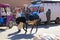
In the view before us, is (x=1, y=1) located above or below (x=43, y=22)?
above

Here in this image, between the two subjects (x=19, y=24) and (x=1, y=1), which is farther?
(x=1, y=1)

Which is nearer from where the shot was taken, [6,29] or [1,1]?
[6,29]

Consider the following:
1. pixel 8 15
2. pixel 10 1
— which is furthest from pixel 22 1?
pixel 8 15

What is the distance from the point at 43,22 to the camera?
21.1 metres

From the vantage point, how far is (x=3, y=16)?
57.6ft

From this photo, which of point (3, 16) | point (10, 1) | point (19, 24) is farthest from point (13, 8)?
point (19, 24)

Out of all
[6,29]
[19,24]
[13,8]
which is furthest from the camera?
[13,8]

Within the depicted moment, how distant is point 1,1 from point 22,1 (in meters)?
2.42

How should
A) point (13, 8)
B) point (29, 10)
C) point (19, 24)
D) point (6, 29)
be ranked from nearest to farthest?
point (19, 24) → point (6, 29) → point (29, 10) → point (13, 8)

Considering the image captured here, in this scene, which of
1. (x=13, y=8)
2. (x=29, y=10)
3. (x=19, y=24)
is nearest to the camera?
(x=19, y=24)

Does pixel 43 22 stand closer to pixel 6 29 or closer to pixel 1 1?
pixel 6 29

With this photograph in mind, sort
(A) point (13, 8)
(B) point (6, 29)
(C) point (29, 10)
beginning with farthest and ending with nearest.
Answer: (A) point (13, 8), (C) point (29, 10), (B) point (6, 29)

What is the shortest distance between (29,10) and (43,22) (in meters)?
1.78

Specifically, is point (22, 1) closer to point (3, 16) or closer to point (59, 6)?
point (59, 6)
